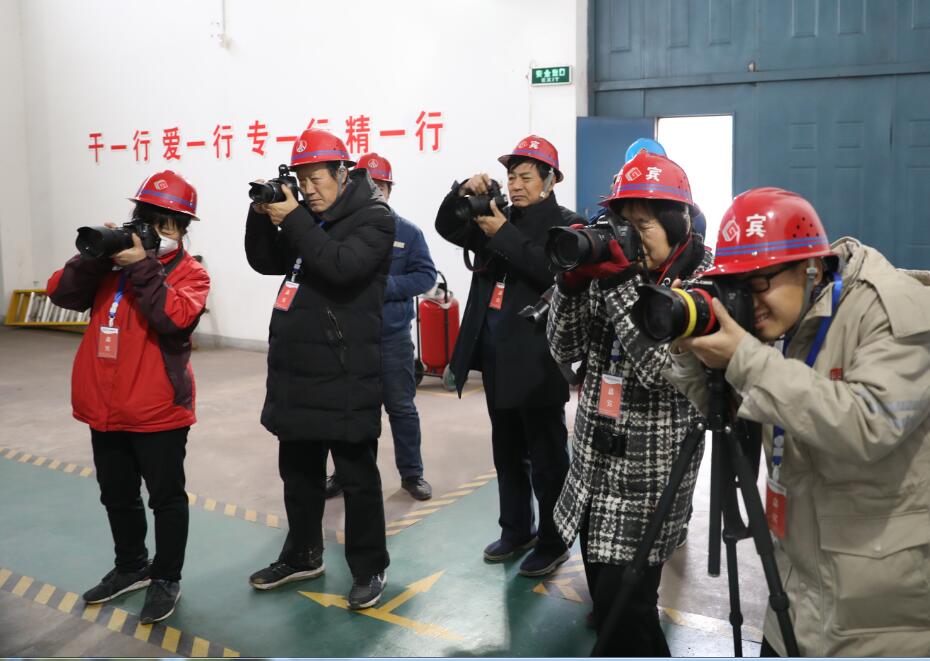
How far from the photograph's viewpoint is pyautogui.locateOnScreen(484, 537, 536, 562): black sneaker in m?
3.73

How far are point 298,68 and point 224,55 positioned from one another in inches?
39.6

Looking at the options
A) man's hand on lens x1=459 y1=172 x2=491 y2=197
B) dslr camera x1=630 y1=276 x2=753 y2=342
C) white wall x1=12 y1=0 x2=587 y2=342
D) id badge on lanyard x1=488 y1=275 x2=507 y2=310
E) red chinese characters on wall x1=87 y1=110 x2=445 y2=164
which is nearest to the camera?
dslr camera x1=630 y1=276 x2=753 y2=342

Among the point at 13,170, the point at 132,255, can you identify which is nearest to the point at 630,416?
the point at 132,255

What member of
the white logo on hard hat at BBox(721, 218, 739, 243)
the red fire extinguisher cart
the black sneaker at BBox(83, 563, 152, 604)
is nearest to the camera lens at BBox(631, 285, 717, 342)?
the white logo on hard hat at BBox(721, 218, 739, 243)

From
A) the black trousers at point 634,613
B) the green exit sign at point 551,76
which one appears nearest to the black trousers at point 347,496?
the black trousers at point 634,613

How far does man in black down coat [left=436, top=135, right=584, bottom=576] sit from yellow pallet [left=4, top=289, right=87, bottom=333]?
8350mm

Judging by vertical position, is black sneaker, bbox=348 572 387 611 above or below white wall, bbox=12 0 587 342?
below

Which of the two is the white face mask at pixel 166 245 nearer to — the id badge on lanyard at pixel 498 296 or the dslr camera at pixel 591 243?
the id badge on lanyard at pixel 498 296

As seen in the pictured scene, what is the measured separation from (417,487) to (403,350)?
0.71 metres

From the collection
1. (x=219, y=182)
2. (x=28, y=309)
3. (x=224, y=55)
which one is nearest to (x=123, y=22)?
(x=224, y=55)

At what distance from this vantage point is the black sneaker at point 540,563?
354cm

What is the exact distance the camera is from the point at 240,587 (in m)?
3.51

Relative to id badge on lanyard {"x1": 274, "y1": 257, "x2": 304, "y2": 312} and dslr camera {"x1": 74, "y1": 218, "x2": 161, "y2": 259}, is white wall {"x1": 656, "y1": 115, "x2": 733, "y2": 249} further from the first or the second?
dslr camera {"x1": 74, "y1": 218, "x2": 161, "y2": 259}

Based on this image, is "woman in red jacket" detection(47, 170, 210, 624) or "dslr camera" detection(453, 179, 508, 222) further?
"dslr camera" detection(453, 179, 508, 222)
